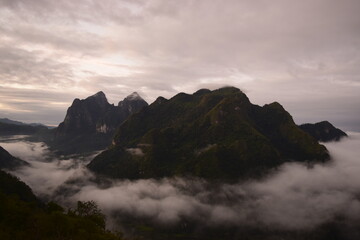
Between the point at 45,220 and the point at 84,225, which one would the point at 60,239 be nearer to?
the point at 45,220

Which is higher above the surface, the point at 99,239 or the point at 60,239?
the point at 60,239

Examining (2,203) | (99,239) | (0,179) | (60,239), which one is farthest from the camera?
(0,179)

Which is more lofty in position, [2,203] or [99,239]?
[2,203]

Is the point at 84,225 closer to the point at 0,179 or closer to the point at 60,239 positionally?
the point at 60,239

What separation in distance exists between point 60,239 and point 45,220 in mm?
17389

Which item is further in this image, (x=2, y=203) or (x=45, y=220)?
(x=2, y=203)

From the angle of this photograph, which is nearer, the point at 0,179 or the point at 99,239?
the point at 99,239

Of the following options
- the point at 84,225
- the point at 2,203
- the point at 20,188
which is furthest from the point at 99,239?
the point at 20,188

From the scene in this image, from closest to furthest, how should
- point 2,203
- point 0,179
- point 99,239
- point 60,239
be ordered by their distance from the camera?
point 60,239, point 99,239, point 2,203, point 0,179

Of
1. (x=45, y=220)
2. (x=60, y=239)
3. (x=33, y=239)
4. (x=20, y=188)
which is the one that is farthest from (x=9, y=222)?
(x=20, y=188)

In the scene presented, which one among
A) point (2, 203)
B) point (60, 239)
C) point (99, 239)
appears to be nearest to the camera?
point (60, 239)

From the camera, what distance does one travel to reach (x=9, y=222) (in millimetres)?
72375

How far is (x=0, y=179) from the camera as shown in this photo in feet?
478

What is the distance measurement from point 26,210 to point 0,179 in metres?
82.2
